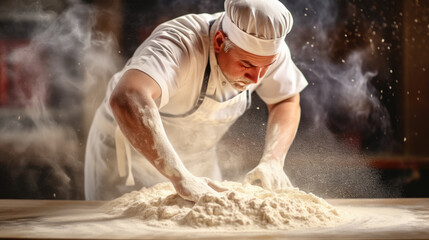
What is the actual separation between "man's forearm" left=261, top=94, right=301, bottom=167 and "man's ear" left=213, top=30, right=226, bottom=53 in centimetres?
43

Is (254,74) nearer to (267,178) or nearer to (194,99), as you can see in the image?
(194,99)

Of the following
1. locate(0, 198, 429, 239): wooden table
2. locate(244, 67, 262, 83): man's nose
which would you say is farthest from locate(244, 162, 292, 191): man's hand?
locate(244, 67, 262, 83): man's nose

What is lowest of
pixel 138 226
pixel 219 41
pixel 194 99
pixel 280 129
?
pixel 138 226

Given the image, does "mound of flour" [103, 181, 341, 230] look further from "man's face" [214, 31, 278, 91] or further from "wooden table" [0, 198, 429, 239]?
"man's face" [214, 31, 278, 91]

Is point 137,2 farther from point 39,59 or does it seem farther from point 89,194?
point 89,194

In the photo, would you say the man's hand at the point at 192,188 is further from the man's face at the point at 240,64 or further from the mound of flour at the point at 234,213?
the man's face at the point at 240,64

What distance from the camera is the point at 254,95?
2779 millimetres

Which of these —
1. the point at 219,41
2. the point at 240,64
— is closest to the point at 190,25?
the point at 219,41

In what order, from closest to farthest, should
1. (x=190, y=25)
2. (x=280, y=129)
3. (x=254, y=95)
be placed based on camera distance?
(x=190, y=25) → (x=280, y=129) → (x=254, y=95)

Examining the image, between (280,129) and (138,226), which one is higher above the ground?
(280,129)

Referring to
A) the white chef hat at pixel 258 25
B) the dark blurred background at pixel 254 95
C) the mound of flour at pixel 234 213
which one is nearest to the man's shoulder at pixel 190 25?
the white chef hat at pixel 258 25

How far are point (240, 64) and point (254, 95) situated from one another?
109cm

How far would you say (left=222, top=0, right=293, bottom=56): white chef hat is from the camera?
5.38 feet

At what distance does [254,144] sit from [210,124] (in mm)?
767
